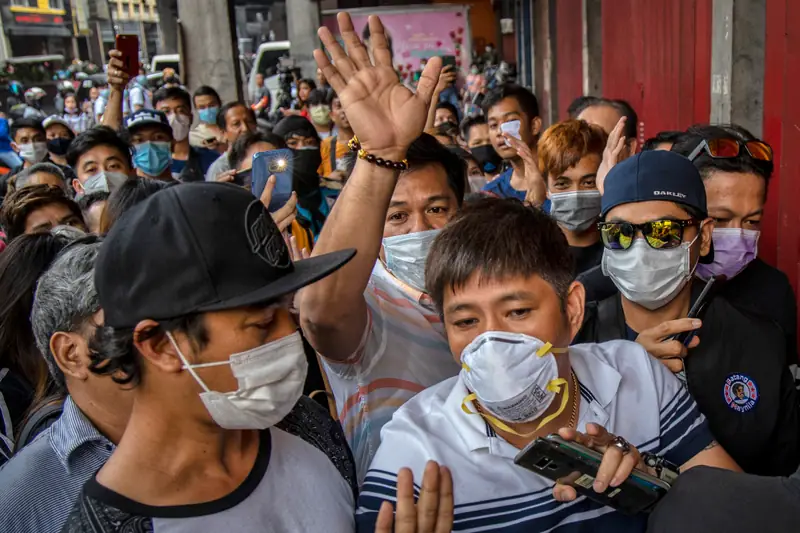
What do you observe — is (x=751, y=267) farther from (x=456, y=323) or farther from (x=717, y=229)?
(x=456, y=323)

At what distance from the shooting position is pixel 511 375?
188 cm

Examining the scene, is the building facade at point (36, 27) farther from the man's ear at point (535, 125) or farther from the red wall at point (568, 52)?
the man's ear at point (535, 125)

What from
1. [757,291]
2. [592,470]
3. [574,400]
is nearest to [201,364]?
[592,470]

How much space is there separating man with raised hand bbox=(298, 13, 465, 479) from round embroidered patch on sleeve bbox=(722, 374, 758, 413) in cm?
79

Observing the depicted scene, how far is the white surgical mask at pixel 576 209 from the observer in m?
3.84

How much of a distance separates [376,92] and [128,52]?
438cm

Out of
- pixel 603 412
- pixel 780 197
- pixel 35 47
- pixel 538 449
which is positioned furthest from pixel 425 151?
pixel 35 47

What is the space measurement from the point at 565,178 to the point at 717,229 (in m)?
0.98

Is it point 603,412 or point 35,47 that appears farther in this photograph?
point 35,47

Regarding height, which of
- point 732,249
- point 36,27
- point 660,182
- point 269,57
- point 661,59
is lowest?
point 732,249

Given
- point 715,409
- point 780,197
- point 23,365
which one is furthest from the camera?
point 780,197

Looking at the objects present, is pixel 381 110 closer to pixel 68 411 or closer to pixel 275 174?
pixel 68 411

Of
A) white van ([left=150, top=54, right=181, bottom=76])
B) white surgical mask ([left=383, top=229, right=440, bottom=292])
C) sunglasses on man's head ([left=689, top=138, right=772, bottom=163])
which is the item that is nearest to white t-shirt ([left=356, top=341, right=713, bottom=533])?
white surgical mask ([left=383, top=229, right=440, bottom=292])

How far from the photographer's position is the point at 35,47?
167 feet
